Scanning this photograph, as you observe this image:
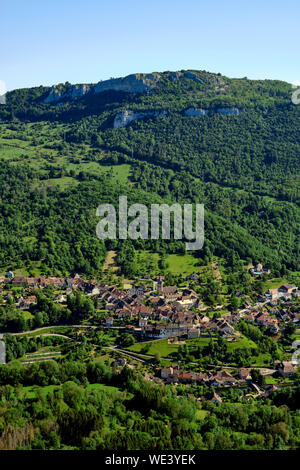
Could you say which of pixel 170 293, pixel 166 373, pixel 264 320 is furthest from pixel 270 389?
pixel 170 293

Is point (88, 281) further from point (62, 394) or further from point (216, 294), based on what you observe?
point (62, 394)

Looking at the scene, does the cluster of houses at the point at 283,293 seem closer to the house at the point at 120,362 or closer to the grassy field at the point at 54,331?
the house at the point at 120,362

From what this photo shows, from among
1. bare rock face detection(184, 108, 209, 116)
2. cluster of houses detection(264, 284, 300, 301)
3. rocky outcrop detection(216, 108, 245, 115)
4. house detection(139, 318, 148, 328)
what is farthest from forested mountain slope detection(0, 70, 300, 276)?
house detection(139, 318, 148, 328)

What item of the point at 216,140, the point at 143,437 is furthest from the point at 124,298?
the point at 216,140

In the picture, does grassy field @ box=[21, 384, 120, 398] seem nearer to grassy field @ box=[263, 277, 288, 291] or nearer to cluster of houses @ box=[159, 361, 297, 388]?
cluster of houses @ box=[159, 361, 297, 388]

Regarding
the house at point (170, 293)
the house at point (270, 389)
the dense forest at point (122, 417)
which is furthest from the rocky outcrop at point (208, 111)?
the dense forest at point (122, 417)

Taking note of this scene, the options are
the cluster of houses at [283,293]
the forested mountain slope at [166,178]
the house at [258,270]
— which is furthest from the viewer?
the forested mountain slope at [166,178]

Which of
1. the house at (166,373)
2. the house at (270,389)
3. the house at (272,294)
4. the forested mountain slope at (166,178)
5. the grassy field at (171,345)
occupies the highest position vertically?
the forested mountain slope at (166,178)

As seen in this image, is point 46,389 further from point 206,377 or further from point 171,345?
point 171,345
